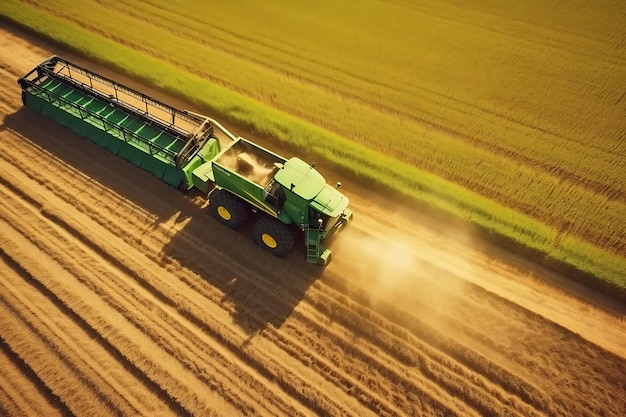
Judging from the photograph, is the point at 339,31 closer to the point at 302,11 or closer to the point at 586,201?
the point at 302,11

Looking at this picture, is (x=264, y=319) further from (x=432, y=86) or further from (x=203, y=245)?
(x=432, y=86)

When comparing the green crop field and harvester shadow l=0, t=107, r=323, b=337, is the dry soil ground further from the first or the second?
the green crop field

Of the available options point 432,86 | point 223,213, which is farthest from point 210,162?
point 432,86

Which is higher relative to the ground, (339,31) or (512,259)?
(339,31)

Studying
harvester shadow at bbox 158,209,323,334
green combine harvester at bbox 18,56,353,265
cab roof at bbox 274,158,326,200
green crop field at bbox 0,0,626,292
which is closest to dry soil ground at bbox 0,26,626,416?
Answer: harvester shadow at bbox 158,209,323,334

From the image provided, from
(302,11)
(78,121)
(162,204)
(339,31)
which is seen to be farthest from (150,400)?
(302,11)

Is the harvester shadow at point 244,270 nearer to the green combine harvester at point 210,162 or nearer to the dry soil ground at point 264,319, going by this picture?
the dry soil ground at point 264,319

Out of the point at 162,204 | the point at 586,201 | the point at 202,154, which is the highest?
the point at 586,201
